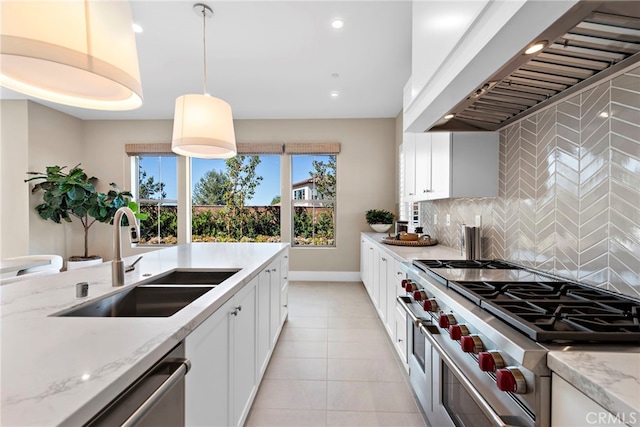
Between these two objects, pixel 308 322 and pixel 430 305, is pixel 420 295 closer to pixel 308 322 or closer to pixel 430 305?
pixel 430 305

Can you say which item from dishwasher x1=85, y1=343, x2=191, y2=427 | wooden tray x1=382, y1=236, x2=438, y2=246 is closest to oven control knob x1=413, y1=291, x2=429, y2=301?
dishwasher x1=85, y1=343, x2=191, y2=427

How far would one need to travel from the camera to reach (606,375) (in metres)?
0.64

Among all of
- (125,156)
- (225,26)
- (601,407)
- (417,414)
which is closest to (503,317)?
(601,407)

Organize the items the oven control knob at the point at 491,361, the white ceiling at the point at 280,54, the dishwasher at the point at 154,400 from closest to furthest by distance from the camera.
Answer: the dishwasher at the point at 154,400 → the oven control knob at the point at 491,361 → the white ceiling at the point at 280,54

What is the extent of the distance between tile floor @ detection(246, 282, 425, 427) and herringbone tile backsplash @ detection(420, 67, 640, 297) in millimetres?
1230

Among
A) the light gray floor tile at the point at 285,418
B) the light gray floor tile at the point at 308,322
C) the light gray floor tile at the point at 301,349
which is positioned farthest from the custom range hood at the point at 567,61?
the light gray floor tile at the point at 308,322

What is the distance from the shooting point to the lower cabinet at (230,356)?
1069mm

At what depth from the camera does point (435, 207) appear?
3.47 m

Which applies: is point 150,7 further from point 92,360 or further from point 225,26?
point 92,360

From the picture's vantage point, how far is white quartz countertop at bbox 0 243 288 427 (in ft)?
1.79

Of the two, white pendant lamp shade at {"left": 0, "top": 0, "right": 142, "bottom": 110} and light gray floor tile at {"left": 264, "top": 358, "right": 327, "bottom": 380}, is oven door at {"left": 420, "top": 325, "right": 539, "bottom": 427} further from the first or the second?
white pendant lamp shade at {"left": 0, "top": 0, "right": 142, "bottom": 110}

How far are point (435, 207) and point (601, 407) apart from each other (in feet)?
9.83

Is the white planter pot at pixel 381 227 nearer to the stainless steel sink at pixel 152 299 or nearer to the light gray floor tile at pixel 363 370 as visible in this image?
the light gray floor tile at pixel 363 370
